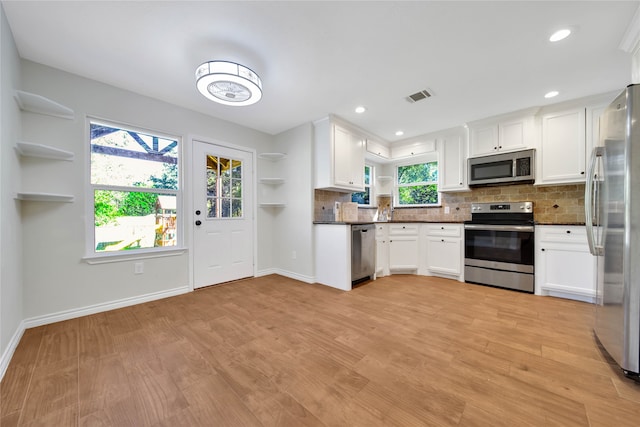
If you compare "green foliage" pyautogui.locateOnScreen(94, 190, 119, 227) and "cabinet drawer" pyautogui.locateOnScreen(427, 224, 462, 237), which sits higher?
"green foliage" pyautogui.locateOnScreen(94, 190, 119, 227)

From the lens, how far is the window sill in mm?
2438

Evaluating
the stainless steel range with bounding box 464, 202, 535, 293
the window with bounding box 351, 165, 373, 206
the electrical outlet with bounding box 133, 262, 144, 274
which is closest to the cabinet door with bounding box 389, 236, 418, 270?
the stainless steel range with bounding box 464, 202, 535, 293

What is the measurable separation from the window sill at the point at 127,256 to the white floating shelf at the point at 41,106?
1397 millimetres

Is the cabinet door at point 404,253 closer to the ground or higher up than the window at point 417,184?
closer to the ground

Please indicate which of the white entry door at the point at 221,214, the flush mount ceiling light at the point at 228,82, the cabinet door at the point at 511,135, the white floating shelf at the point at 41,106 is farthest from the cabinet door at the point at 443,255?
the white floating shelf at the point at 41,106

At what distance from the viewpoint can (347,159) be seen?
12.0 feet

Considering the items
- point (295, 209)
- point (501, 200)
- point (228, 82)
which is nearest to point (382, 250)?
point (295, 209)

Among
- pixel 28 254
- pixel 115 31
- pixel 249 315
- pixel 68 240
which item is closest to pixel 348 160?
pixel 249 315

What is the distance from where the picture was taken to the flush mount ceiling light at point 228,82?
1.96 m

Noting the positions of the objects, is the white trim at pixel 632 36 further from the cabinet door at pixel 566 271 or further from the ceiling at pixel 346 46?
the cabinet door at pixel 566 271

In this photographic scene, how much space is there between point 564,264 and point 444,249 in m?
1.30

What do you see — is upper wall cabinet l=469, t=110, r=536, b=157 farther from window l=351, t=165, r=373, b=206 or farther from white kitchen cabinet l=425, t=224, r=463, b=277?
window l=351, t=165, r=373, b=206

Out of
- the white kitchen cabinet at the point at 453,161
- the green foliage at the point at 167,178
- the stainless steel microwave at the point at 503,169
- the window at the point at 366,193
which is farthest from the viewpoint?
the window at the point at 366,193

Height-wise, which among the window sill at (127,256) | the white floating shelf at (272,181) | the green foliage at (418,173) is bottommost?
the window sill at (127,256)
